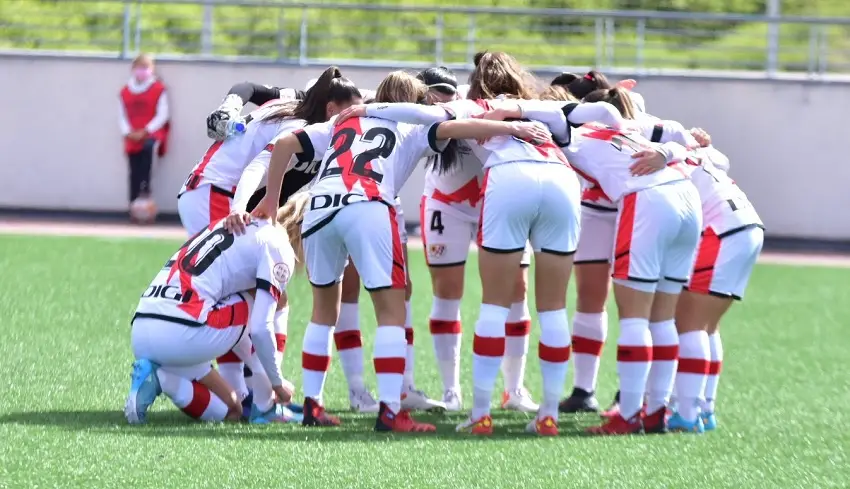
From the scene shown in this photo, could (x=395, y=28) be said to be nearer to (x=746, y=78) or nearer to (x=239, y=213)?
(x=746, y=78)

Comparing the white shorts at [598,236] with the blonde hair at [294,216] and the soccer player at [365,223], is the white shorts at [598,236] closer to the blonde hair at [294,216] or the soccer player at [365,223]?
the soccer player at [365,223]

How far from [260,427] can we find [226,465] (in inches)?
44.0

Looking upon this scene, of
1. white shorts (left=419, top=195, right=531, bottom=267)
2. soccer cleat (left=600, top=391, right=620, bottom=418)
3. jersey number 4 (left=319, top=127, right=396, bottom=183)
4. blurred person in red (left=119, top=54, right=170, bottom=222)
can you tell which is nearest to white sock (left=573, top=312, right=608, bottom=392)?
soccer cleat (left=600, top=391, right=620, bottom=418)

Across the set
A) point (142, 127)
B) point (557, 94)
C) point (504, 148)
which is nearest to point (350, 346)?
point (504, 148)

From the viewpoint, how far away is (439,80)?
24.4 feet

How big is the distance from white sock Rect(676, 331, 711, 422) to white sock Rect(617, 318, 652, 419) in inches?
12.2

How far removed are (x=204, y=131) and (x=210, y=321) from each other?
1175cm

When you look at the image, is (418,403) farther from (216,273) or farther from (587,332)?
(216,273)

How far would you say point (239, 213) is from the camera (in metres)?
6.55

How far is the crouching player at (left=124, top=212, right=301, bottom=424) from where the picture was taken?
6348mm

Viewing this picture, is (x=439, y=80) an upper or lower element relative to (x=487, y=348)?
upper

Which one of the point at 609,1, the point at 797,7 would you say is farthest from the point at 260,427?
the point at 797,7

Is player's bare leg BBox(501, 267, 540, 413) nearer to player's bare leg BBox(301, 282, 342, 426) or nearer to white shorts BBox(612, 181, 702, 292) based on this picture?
white shorts BBox(612, 181, 702, 292)

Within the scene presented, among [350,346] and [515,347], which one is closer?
[350,346]
